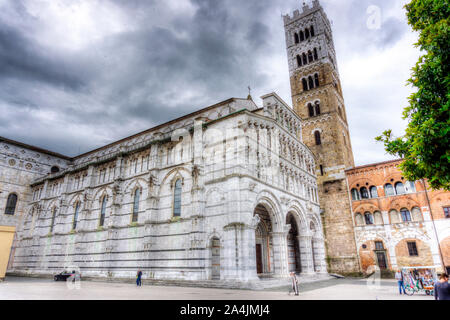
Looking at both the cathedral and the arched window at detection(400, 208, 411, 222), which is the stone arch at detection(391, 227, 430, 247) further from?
the cathedral

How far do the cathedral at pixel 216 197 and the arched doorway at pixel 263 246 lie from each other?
0.33 ft

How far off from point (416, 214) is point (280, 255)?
1646cm

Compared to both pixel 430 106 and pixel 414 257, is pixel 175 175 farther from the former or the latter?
pixel 414 257

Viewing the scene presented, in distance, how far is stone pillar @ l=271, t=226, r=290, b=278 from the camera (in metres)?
21.0

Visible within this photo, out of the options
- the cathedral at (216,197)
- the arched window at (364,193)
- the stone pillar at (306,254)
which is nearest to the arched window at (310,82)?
the cathedral at (216,197)

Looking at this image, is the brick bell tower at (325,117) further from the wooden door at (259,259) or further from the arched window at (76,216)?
the arched window at (76,216)

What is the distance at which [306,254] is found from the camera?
83.6 ft

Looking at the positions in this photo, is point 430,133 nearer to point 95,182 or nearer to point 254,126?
point 254,126

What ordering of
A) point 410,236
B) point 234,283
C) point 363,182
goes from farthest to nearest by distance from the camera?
point 363,182 → point 410,236 → point 234,283

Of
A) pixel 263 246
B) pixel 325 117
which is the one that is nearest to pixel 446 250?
pixel 263 246

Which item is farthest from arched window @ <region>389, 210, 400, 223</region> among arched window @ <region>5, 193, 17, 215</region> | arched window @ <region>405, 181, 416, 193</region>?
arched window @ <region>5, 193, 17, 215</region>

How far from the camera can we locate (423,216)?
26672 mm

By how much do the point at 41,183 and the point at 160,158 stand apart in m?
23.6

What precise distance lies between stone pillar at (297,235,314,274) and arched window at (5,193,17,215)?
38.4 metres
